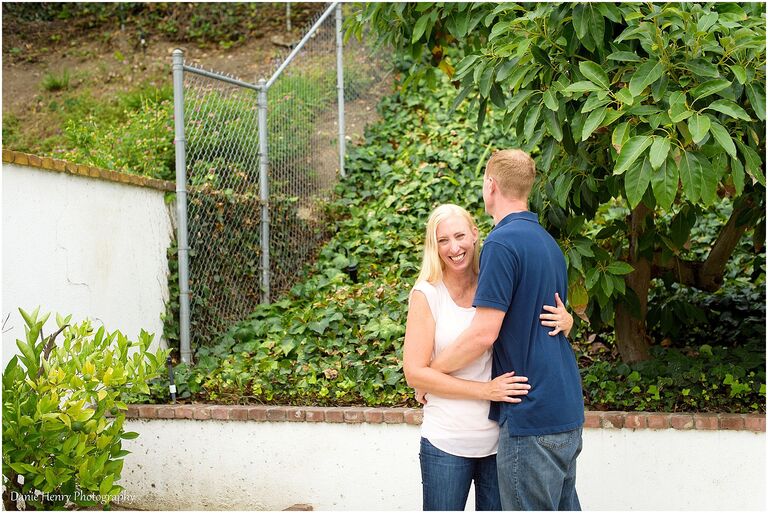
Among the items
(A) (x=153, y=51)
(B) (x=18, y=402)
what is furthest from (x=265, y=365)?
(A) (x=153, y=51)

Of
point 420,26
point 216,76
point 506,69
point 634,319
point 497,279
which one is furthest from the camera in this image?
point 216,76

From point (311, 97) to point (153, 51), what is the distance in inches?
189

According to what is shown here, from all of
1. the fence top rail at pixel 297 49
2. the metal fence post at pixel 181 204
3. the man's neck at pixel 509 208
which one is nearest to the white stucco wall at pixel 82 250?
the metal fence post at pixel 181 204

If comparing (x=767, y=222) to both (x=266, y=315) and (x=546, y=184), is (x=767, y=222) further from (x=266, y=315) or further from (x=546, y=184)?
(x=266, y=315)

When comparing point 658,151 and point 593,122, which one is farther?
point 593,122

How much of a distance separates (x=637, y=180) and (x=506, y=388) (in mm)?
928

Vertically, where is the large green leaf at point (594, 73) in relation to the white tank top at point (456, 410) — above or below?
above

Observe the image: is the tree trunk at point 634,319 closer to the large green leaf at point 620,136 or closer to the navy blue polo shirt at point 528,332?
the large green leaf at point 620,136

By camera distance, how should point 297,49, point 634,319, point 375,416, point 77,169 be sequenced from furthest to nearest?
1. point 297,49
2. point 634,319
3. point 77,169
4. point 375,416

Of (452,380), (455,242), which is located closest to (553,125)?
(455,242)

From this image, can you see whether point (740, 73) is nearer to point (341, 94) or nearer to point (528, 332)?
point (528, 332)

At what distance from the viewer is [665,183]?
285 cm

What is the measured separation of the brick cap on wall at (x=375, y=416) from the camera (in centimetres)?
437

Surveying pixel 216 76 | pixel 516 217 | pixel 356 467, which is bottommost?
pixel 356 467
